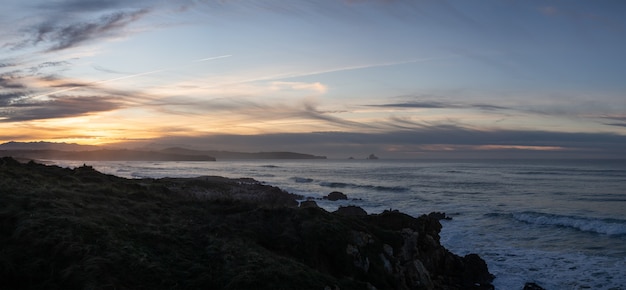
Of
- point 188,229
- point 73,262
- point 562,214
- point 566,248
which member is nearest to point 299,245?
point 188,229

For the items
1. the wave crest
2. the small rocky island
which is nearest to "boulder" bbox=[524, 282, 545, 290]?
the small rocky island

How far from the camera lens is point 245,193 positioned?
1753 inches

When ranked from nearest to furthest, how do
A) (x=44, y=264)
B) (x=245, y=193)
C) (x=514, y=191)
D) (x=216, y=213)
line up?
(x=44, y=264), (x=216, y=213), (x=245, y=193), (x=514, y=191)

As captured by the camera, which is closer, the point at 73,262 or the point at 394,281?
the point at 73,262

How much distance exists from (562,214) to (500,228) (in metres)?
10.9

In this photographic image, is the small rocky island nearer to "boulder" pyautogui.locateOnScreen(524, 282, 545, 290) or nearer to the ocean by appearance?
"boulder" pyautogui.locateOnScreen(524, 282, 545, 290)

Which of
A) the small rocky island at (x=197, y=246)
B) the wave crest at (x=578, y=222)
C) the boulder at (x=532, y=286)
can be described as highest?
the small rocky island at (x=197, y=246)

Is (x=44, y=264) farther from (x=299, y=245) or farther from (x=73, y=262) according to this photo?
(x=299, y=245)

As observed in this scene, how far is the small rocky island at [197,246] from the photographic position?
11844 mm

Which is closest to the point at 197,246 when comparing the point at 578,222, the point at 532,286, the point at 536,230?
the point at 532,286

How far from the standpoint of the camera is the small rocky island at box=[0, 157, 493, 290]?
11844 mm

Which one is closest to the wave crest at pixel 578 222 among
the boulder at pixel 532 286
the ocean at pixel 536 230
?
the ocean at pixel 536 230

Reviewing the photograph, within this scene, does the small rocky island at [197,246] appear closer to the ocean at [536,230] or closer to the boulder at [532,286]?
the boulder at [532,286]

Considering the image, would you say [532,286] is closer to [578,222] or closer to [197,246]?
[197,246]
